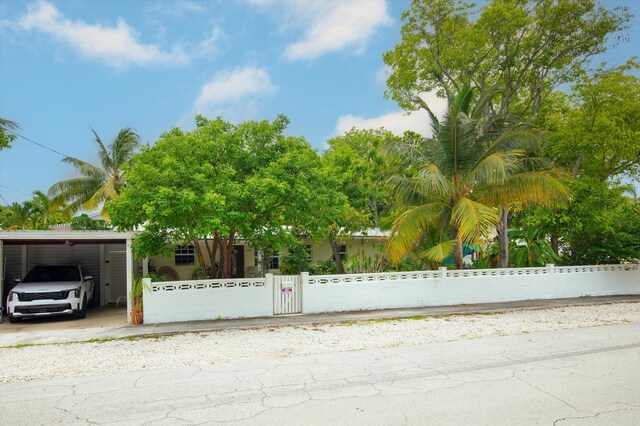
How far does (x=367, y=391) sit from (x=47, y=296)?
33.3ft

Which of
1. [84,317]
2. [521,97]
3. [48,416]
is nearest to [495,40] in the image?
[521,97]

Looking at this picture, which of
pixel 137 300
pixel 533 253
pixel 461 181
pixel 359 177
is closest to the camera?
pixel 137 300

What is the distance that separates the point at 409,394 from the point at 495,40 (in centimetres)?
1713

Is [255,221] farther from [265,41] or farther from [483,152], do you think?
[265,41]

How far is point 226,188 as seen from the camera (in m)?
10.2

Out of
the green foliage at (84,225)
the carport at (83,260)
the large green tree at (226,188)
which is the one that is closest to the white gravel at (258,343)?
the large green tree at (226,188)

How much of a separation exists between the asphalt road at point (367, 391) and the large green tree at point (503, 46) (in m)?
10.4

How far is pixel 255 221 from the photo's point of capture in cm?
1116

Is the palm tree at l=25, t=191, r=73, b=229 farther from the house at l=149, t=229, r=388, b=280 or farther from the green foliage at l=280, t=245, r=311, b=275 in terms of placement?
the green foliage at l=280, t=245, r=311, b=275

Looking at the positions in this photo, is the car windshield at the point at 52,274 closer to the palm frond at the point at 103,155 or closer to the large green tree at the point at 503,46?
the palm frond at the point at 103,155

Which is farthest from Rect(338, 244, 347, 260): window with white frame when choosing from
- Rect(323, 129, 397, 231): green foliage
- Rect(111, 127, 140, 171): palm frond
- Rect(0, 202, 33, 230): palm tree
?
Rect(0, 202, 33, 230): palm tree

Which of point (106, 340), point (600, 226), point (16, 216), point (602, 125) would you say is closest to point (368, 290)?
point (106, 340)

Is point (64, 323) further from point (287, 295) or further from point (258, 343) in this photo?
point (258, 343)

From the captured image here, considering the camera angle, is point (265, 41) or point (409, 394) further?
point (265, 41)
